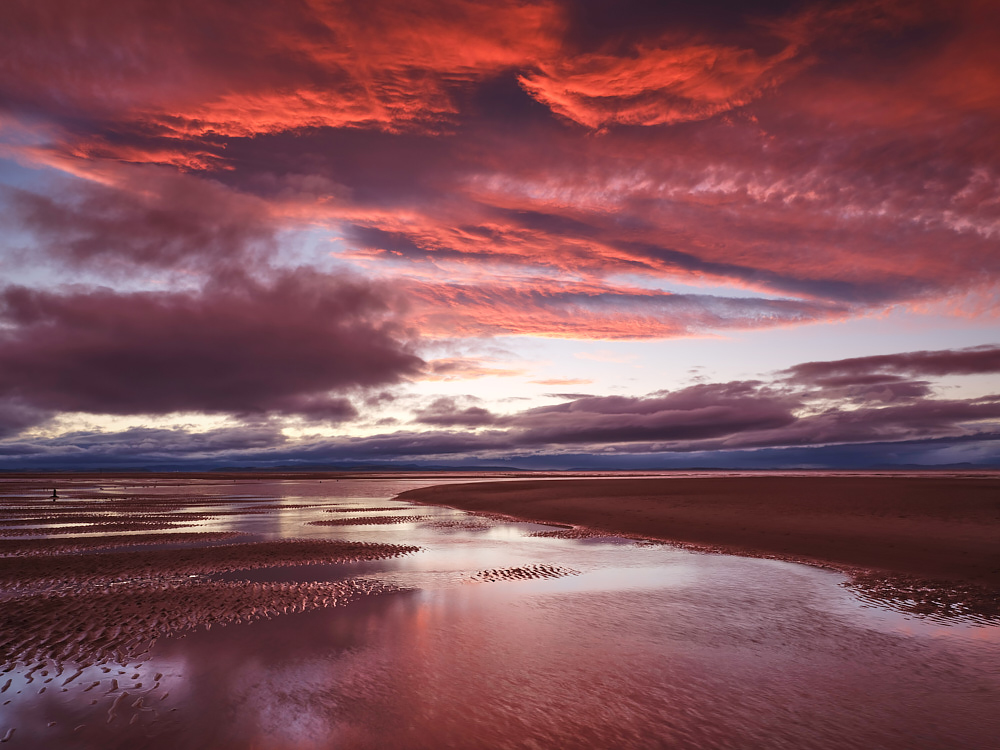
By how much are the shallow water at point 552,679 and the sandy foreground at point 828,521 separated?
18.5 ft

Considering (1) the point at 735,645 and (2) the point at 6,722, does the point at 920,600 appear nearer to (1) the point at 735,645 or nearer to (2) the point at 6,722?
(1) the point at 735,645

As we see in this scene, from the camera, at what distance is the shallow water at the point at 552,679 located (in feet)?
23.2

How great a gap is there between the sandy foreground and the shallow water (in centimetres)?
564

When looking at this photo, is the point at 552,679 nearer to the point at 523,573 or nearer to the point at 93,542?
the point at 523,573

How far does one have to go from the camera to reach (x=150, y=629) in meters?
11.5

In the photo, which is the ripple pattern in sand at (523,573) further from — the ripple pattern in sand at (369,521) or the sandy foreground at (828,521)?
the ripple pattern in sand at (369,521)

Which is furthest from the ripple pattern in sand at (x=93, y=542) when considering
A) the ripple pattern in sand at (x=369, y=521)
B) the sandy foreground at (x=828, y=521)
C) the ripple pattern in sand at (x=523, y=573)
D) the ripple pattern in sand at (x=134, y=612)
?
the sandy foreground at (x=828, y=521)

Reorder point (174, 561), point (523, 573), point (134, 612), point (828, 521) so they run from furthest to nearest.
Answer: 1. point (828, 521)
2. point (174, 561)
3. point (523, 573)
4. point (134, 612)

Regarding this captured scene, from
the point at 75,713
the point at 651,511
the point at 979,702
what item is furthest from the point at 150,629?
the point at 651,511

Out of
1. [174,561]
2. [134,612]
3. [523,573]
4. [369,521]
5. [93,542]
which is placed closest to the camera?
[134,612]

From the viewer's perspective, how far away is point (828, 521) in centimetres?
2527

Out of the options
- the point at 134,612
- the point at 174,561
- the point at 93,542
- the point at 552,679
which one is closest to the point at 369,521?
the point at 93,542

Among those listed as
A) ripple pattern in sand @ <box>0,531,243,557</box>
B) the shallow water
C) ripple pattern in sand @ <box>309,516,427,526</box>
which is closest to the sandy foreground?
the shallow water

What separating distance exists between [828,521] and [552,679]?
22.4 meters
